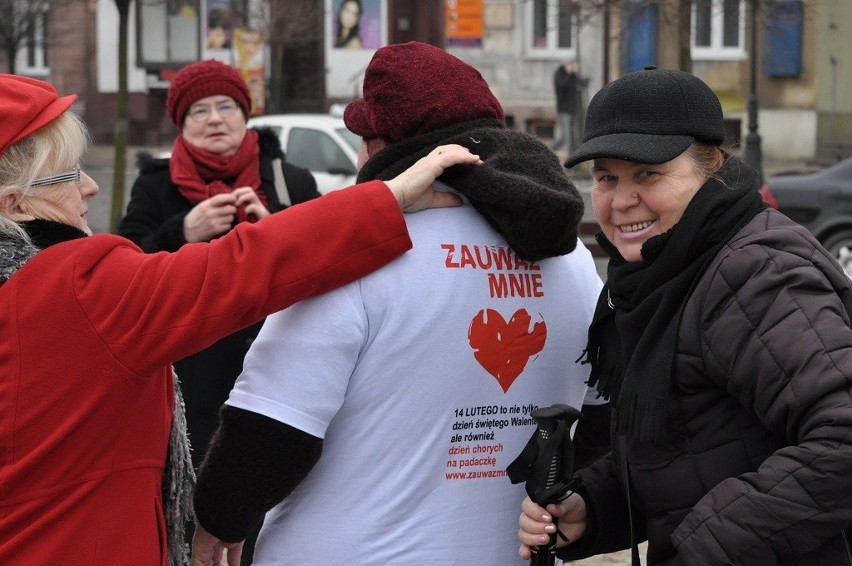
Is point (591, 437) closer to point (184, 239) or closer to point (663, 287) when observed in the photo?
point (663, 287)

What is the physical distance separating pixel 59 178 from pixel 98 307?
31cm

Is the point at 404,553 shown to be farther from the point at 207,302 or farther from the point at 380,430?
the point at 207,302

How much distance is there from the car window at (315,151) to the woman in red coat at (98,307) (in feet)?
41.4

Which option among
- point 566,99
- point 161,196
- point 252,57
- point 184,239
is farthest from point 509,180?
point 252,57

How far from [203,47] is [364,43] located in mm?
4173

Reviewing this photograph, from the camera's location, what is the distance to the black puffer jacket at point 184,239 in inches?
171

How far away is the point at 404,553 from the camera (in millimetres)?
2439

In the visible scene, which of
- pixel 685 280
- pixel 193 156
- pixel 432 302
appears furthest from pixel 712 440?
pixel 193 156

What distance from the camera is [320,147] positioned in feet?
50.1

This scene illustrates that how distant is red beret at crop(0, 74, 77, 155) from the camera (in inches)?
91.1

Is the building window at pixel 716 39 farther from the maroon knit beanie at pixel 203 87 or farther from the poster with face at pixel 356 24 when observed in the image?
the maroon knit beanie at pixel 203 87

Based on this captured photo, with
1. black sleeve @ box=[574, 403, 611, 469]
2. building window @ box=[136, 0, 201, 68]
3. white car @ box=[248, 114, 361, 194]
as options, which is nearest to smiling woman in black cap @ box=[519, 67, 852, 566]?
black sleeve @ box=[574, 403, 611, 469]

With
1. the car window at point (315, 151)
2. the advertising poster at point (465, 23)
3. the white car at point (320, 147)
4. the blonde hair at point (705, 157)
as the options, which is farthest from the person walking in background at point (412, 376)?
the advertising poster at point (465, 23)

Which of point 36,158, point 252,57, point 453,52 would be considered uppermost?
point 453,52
